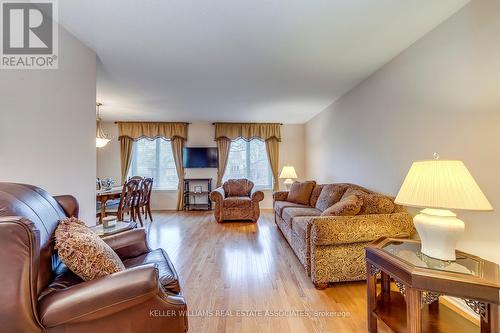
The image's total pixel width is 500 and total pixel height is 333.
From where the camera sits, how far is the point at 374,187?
3.09 metres

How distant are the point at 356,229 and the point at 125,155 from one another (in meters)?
5.91

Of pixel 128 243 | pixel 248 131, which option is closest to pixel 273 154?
pixel 248 131

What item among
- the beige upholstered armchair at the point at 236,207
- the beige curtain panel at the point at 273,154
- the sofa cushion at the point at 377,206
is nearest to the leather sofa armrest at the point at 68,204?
the sofa cushion at the point at 377,206

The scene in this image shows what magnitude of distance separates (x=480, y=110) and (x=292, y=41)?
1.64 m

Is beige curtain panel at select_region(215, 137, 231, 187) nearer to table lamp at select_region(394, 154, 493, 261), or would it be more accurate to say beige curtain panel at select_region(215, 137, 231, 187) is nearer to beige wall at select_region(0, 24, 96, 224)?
beige wall at select_region(0, 24, 96, 224)

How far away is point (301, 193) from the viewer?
14.2 ft

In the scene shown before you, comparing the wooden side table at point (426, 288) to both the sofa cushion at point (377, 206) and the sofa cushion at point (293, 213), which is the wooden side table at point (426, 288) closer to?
the sofa cushion at point (377, 206)

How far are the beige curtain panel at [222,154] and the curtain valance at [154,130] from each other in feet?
3.35

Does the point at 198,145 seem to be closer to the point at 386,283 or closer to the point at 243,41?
the point at 243,41

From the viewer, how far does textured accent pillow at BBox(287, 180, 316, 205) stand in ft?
14.0

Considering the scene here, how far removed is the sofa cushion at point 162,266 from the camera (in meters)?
1.41

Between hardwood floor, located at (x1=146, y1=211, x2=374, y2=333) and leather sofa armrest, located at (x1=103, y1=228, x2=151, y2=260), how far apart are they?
2.11 feet

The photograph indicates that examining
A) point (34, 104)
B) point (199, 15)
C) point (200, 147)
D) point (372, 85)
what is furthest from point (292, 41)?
point (200, 147)

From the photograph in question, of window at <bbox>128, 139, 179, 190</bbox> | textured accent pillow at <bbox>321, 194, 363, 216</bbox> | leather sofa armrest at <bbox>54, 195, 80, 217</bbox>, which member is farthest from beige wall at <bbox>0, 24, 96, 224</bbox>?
window at <bbox>128, 139, 179, 190</bbox>
